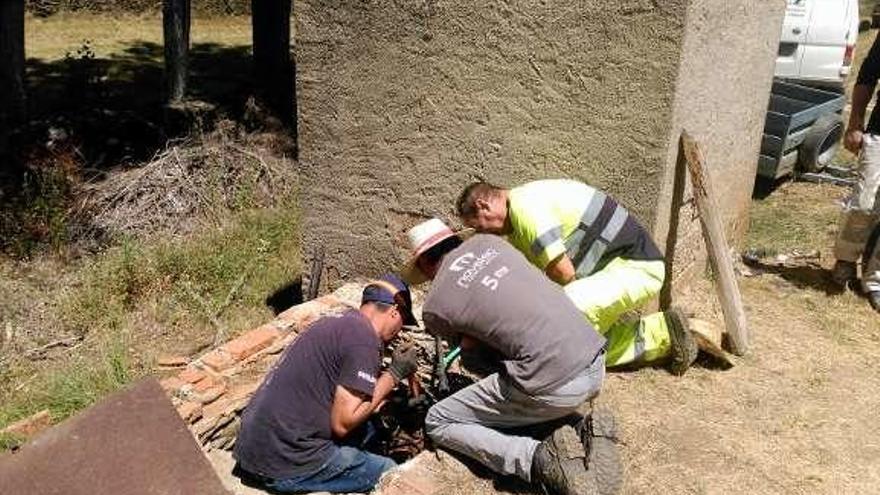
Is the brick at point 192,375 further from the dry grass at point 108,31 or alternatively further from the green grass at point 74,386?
the dry grass at point 108,31

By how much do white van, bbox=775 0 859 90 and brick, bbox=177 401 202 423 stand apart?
788 centimetres

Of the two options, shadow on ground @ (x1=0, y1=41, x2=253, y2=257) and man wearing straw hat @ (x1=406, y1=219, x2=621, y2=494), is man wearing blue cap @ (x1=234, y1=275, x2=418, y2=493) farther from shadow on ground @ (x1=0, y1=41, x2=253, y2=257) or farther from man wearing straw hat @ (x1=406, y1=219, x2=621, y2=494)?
shadow on ground @ (x1=0, y1=41, x2=253, y2=257)

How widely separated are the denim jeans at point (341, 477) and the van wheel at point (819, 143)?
6072mm

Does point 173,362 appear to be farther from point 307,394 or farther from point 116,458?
point 307,394

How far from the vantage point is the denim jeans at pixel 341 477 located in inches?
161

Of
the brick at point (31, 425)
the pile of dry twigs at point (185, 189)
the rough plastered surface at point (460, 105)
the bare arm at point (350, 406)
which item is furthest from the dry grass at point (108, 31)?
the bare arm at point (350, 406)

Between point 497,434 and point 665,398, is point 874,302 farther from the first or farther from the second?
point 497,434

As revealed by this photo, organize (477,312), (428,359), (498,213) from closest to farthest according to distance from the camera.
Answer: (477,312) → (498,213) → (428,359)

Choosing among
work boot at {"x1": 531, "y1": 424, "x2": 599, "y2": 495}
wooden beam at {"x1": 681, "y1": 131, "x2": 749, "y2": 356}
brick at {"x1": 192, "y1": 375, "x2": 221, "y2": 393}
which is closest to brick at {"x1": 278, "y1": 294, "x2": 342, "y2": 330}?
brick at {"x1": 192, "y1": 375, "x2": 221, "y2": 393}

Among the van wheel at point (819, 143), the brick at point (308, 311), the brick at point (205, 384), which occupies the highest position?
the van wheel at point (819, 143)

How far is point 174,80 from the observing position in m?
10.0

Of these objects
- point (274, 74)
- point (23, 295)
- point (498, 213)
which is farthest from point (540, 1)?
point (274, 74)

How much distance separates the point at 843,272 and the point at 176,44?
7421 millimetres

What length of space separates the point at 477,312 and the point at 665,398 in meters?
1.44
